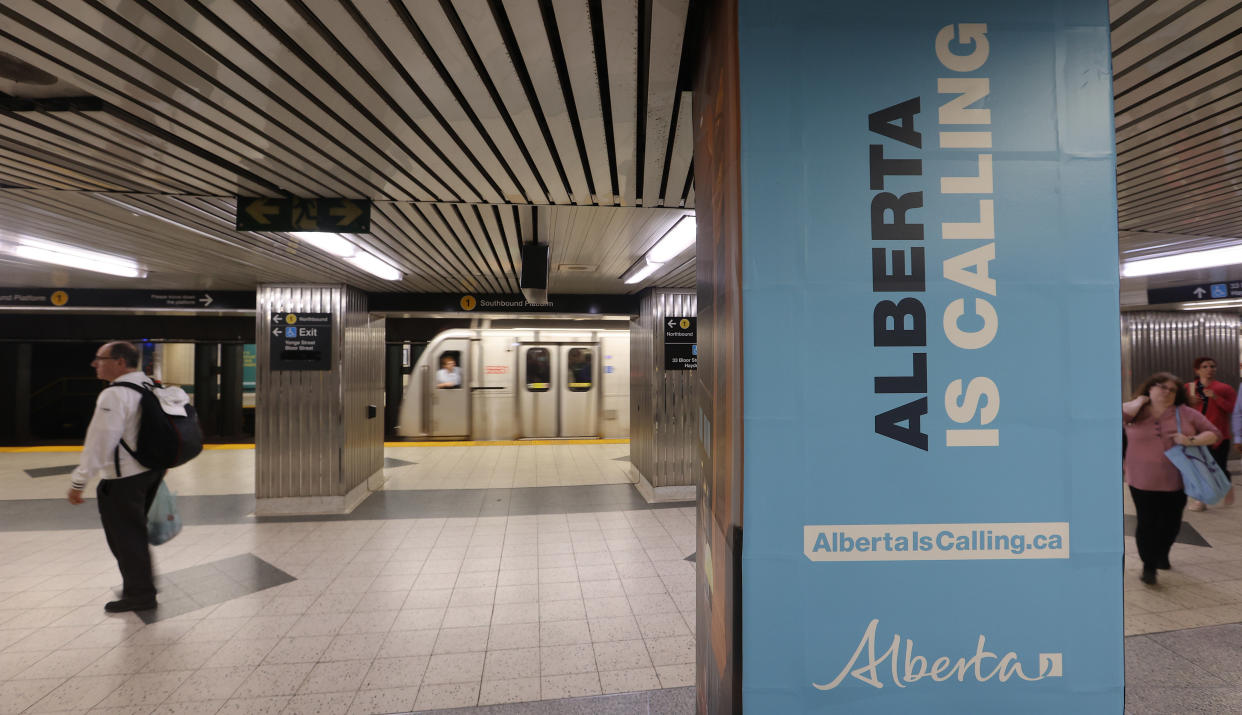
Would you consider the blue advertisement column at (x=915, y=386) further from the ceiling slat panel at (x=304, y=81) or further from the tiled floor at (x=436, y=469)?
the tiled floor at (x=436, y=469)

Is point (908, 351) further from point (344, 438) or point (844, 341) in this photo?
point (344, 438)

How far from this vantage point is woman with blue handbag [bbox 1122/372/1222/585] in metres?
3.71

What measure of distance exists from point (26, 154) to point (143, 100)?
3.68 ft

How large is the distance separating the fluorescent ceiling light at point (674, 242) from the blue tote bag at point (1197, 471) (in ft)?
12.2

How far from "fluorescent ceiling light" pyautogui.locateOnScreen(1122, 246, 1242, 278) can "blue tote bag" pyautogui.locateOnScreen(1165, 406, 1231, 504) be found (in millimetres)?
2632

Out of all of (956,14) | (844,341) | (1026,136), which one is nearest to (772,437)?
(844,341)

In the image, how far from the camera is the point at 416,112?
2.18 meters

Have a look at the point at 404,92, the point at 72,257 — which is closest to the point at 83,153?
the point at 404,92

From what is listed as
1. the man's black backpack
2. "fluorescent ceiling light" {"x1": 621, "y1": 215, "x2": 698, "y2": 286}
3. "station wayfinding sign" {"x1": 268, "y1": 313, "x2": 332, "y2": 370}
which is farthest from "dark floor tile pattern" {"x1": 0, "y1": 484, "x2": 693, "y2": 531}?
"fluorescent ceiling light" {"x1": 621, "y1": 215, "x2": 698, "y2": 286}

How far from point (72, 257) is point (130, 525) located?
10.2 feet

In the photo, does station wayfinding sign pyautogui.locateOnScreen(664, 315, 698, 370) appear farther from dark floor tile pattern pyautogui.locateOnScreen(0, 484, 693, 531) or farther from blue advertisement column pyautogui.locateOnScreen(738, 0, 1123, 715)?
blue advertisement column pyautogui.locateOnScreen(738, 0, 1123, 715)

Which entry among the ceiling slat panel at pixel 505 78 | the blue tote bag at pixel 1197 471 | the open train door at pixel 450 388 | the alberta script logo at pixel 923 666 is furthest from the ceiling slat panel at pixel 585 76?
the open train door at pixel 450 388

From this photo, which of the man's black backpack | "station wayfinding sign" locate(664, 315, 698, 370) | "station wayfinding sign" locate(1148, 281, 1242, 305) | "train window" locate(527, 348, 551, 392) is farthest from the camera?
"train window" locate(527, 348, 551, 392)

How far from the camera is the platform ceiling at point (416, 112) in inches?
64.2
